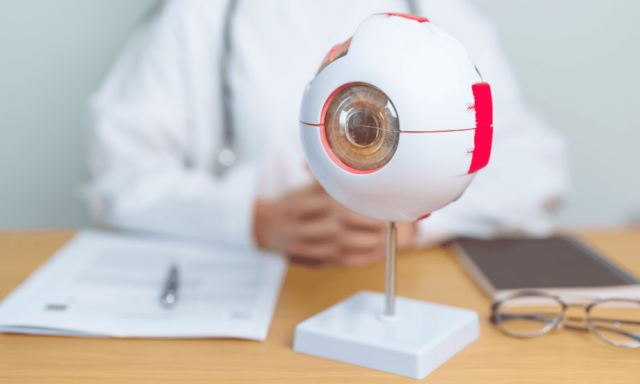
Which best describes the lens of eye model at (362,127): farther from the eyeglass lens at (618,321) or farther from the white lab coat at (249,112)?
the white lab coat at (249,112)

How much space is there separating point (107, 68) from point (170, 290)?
74 centimetres

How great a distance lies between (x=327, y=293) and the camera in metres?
0.62

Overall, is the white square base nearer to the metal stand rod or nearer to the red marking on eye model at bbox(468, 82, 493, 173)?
the metal stand rod

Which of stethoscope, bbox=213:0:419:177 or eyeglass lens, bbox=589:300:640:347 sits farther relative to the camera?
stethoscope, bbox=213:0:419:177

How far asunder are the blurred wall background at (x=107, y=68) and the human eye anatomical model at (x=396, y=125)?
2.80 feet

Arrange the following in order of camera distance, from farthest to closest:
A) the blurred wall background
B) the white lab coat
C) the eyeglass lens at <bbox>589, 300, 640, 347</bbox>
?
the blurred wall background, the white lab coat, the eyeglass lens at <bbox>589, 300, 640, 347</bbox>

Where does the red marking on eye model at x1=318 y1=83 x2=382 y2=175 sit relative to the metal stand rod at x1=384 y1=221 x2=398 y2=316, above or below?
above

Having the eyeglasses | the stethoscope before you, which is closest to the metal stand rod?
the eyeglasses

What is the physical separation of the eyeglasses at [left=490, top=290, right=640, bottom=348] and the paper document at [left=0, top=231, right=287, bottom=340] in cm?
24

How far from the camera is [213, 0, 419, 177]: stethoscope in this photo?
1.00 metres

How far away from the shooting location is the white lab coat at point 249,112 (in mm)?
920

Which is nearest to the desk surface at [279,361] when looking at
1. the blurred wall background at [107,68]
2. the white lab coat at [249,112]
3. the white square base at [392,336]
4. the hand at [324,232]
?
the white square base at [392,336]

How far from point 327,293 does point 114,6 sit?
837mm

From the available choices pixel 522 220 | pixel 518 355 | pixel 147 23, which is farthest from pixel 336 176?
pixel 147 23
